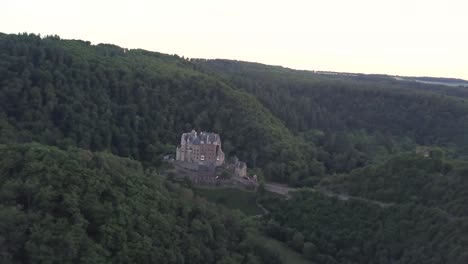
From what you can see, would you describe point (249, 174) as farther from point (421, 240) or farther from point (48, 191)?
point (48, 191)

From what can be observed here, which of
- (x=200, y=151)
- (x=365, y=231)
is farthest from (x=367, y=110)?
(x=365, y=231)

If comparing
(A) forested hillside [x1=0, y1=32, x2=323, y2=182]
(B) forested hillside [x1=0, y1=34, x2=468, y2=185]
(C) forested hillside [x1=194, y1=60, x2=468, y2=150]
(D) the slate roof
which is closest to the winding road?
(B) forested hillside [x1=0, y1=34, x2=468, y2=185]

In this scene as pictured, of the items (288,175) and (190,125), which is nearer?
(288,175)

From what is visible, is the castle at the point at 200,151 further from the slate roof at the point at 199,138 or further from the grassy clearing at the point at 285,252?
the grassy clearing at the point at 285,252

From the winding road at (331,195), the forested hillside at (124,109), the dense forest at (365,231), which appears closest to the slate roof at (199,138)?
the forested hillside at (124,109)

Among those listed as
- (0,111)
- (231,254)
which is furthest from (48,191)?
(0,111)

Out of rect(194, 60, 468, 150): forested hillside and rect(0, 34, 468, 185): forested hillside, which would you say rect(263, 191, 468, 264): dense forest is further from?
rect(194, 60, 468, 150): forested hillside
